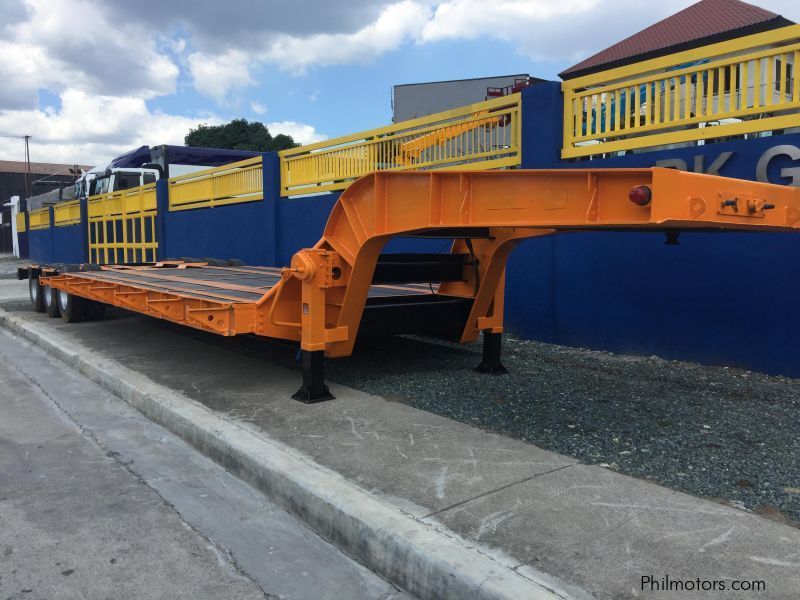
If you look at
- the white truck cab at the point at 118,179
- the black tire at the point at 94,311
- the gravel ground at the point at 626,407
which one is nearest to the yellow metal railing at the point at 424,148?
the gravel ground at the point at 626,407

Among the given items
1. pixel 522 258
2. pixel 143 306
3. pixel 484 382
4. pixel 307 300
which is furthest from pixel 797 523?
pixel 143 306

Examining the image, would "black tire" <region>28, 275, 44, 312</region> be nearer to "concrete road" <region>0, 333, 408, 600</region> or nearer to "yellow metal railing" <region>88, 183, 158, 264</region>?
"yellow metal railing" <region>88, 183, 158, 264</region>

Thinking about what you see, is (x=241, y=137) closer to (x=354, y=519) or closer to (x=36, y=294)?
(x=36, y=294)

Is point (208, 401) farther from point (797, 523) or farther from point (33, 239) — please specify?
point (33, 239)

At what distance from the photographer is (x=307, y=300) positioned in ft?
18.2

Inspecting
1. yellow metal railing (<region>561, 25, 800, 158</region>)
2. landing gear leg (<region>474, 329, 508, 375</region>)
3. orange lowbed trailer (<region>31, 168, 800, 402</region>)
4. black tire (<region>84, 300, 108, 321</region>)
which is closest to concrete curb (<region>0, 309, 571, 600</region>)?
orange lowbed trailer (<region>31, 168, 800, 402</region>)

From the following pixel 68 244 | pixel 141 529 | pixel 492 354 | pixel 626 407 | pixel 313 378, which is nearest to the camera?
pixel 141 529

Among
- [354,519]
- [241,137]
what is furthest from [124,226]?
[241,137]

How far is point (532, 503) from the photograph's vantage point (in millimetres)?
3529

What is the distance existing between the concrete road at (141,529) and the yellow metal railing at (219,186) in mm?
9670

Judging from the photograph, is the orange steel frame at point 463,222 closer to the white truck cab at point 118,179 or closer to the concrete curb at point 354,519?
the concrete curb at point 354,519

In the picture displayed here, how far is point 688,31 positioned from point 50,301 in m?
29.7

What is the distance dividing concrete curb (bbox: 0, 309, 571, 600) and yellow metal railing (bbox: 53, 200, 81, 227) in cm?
2177

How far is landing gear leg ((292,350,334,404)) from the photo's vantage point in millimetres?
5680
